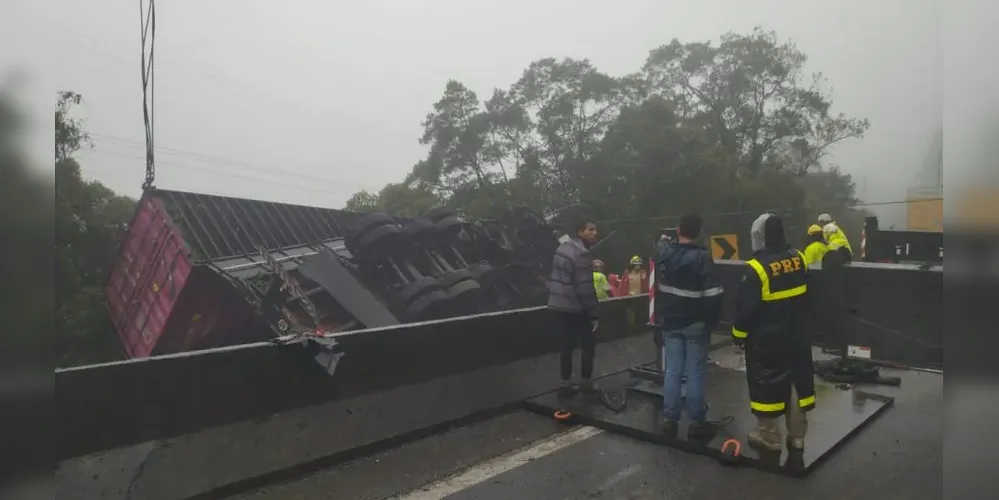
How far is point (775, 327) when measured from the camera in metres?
4.24

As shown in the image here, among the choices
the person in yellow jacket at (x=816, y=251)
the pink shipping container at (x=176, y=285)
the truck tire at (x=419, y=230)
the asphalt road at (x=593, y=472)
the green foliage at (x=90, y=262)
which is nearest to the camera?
the asphalt road at (x=593, y=472)

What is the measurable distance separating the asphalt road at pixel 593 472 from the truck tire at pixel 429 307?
2.70 meters

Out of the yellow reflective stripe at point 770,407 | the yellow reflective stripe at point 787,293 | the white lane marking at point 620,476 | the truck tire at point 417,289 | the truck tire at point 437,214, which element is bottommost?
the white lane marking at point 620,476

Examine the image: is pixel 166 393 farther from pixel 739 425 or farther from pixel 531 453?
pixel 739 425

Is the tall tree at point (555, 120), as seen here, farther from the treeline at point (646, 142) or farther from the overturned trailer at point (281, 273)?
the overturned trailer at point (281, 273)

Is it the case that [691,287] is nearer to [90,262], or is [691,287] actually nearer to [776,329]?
[776,329]

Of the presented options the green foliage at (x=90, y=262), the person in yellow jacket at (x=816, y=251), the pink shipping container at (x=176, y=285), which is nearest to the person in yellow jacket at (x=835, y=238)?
the person in yellow jacket at (x=816, y=251)

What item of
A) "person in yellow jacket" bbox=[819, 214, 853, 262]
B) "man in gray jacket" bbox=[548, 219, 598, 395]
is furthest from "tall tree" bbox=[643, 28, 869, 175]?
"man in gray jacket" bbox=[548, 219, 598, 395]

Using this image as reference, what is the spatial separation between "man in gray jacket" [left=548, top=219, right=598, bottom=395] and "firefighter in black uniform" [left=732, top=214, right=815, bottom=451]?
1638mm

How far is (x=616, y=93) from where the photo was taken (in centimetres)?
1282

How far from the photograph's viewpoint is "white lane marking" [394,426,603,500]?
3.83 m

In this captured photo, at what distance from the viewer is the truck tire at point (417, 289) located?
7719 mm

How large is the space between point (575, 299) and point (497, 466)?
191 cm

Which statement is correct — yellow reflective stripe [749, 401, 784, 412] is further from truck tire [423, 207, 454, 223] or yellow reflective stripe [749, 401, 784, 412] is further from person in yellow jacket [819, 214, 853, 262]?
truck tire [423, 207, 454, 223]
